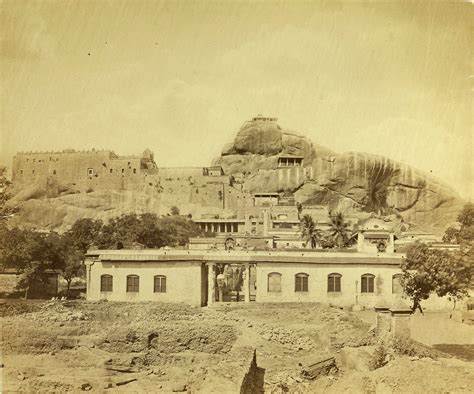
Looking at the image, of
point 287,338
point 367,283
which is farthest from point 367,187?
point 287,338

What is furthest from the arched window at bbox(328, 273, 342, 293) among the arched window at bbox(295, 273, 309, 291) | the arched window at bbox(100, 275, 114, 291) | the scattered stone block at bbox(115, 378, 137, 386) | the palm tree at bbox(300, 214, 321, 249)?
the palm tree at bbox(300, 214, 321, 249)

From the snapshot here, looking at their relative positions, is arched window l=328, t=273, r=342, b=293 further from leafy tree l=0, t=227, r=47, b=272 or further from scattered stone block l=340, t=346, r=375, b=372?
leafy tree l=0, t=227, r=47, b=272

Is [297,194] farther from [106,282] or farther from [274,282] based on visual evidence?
[106,282]

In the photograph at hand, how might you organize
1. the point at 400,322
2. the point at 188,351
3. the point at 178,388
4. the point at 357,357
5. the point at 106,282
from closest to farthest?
the point at 178,388 < the point at 357,357 < the point at 400,322 < the point at 188,351 < the point at 106,282

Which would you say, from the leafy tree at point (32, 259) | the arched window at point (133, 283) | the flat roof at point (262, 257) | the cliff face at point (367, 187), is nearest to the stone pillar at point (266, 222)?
the cliff face at point (367, 187)

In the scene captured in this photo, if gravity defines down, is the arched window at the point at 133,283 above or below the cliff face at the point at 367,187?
below

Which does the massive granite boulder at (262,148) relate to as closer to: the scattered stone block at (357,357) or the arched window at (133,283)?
the arched window at (133,283)
